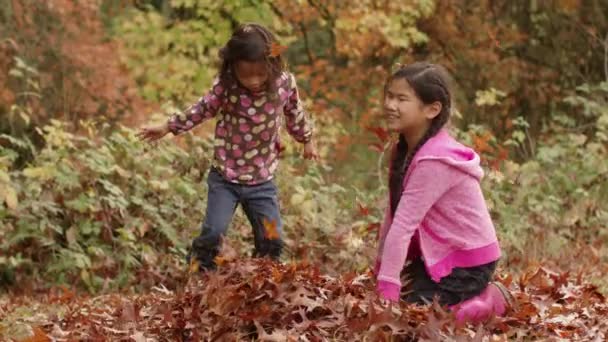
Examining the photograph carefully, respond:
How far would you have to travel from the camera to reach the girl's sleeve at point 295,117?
21.0 feet

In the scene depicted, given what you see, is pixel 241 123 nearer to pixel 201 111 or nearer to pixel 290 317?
pixel 201 111

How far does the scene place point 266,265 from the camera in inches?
188

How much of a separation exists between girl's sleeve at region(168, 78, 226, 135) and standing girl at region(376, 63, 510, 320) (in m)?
1.54

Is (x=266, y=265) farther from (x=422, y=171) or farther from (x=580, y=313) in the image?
(x=580, y=313)

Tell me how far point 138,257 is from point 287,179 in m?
1.66

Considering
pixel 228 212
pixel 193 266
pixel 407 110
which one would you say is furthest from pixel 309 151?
pixel 407 110

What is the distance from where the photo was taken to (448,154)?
4.72 m

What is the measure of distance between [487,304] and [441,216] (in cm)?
46

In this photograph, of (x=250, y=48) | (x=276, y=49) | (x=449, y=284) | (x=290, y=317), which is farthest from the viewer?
(x=250, y=48)

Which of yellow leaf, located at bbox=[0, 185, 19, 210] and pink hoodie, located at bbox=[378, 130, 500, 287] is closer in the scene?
pink hoodie, located at bbox=[378, 130, 500, 287]

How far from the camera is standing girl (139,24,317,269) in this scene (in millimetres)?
6145

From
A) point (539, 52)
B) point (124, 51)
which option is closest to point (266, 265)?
point (124, 51)

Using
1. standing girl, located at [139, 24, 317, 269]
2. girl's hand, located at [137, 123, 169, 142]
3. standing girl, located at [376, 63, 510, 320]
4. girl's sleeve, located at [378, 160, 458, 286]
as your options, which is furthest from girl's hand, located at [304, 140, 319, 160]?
girl's sleeve, located at [378, 160, 458, 286]

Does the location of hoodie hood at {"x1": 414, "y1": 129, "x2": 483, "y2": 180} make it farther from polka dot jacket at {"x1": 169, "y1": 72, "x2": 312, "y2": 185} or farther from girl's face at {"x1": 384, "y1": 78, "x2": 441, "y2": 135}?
polka dot jacket at {"x1": 169, "y1": 72, "x2": 312, "y2": 185}
